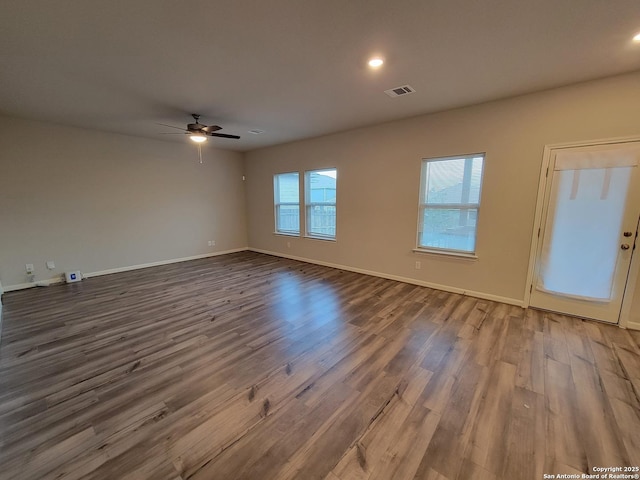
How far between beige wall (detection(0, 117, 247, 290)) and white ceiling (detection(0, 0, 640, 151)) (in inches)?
34.2

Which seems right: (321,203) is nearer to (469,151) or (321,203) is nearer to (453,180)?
(453,180)

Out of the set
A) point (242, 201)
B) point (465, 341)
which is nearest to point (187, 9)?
point (465, 341)

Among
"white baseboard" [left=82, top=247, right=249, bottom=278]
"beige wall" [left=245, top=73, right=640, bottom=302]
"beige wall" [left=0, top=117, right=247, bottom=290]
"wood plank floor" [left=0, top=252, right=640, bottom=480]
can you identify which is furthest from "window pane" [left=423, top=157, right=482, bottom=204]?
"white baseboard" [left=82, top=247, right=249, bottom=278]

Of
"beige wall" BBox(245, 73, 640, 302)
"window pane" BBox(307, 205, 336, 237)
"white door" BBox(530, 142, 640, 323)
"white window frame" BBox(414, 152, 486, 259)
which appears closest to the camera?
"white door" BBox(530, 142, 640, 323)

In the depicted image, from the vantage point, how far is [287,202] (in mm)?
6273

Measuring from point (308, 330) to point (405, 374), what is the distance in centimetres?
110

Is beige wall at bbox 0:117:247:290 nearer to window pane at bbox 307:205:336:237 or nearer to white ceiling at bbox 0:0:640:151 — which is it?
white ceiling at bbox 0:0:640:151

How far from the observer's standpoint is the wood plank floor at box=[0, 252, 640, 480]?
1404mm

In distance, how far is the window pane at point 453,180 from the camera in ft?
12.0

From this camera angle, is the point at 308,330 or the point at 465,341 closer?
the point at 465,341

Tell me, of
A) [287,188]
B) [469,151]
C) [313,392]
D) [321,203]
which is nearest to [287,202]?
[287,188]

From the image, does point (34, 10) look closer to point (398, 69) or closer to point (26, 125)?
point (398, 69)

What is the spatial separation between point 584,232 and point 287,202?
512 centimetres

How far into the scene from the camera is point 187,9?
5.77 ft
